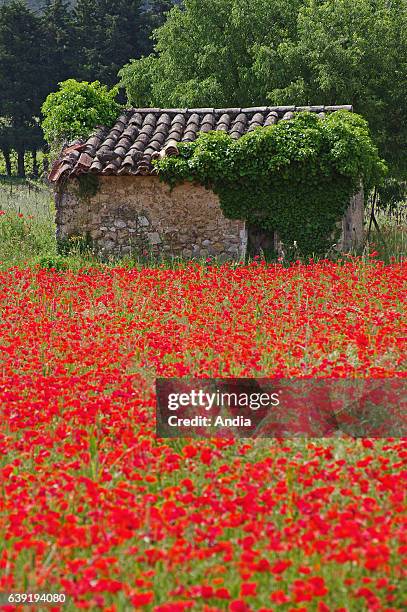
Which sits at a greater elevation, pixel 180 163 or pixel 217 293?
pixel 180 163

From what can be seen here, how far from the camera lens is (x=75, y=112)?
54.5 ft

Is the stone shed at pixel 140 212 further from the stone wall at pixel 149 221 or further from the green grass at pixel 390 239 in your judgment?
the green grass at pixel 390 239

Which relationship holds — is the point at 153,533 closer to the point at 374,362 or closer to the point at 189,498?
the point at 189,498

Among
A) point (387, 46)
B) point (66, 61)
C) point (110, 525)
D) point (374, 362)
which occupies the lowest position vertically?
point (110, 525)

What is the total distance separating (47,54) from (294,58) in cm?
2647

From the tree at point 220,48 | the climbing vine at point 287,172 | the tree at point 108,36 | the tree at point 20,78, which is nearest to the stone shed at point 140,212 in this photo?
the climbing vine at point 287,172

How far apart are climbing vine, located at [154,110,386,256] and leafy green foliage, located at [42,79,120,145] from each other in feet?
9.43

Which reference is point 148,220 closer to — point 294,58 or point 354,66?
point 354,66

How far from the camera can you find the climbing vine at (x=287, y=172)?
14672 mm

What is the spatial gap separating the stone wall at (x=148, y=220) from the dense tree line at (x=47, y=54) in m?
30.5

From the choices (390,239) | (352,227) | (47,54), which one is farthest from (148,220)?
(47,54)

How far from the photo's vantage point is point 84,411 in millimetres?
5645

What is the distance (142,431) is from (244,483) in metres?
1.39

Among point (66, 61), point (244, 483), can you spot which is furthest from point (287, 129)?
point (66, 61)
